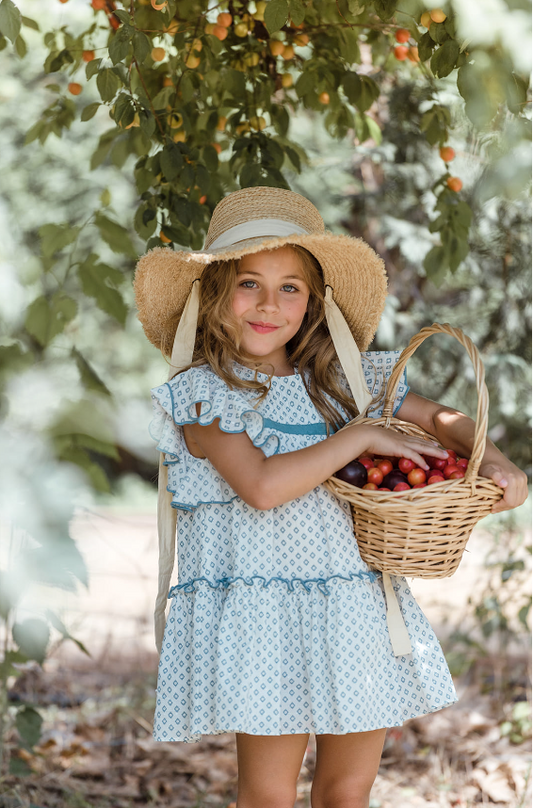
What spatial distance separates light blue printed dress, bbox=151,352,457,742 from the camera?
1.61 m

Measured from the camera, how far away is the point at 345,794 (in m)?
1.73

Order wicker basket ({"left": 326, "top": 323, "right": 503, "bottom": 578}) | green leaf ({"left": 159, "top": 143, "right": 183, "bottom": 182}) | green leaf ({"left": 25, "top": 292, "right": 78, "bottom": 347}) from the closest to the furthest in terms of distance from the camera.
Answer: wicker basket ({"left": 326, "top": 323, "right": 503, "bottom": 578}) → green leaf ({"left": 159, "top": 143, "right": 183, "bottom": 182}) → green leaf ({"left": 25, "top": 292, "right": 78, "bottom": 347})

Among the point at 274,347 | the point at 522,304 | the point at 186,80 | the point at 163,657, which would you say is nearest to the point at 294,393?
the point at 274,347

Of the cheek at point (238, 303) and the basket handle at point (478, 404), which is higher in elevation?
the cheek at point (238, 303)

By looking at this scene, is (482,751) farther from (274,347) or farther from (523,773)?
(274,347)

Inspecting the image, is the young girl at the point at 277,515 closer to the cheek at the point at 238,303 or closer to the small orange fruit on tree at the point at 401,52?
the cheek at the point at 238,303

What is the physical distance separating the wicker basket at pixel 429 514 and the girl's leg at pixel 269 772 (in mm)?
430

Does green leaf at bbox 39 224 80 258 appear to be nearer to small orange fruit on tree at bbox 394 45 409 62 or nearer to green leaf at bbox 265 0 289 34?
green leaf at bbox 265 0 289 34

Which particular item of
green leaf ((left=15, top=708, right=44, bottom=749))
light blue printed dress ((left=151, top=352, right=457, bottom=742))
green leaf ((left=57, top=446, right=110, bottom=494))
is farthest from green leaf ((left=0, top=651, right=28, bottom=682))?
light blue printed dress ((left=151, top=352, right=457, bottom=742))

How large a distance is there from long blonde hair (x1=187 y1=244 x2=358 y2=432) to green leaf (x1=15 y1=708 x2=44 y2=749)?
1347 mm

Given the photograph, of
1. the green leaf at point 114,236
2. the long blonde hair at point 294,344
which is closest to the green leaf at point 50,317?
the green leaf at point 114,236

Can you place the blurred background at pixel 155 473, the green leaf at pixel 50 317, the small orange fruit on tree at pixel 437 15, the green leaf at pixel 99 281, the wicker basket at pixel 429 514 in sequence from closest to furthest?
1. the small orange fruit on tree at pixel 437 15
2. the wicker basket at pixel 429 514
3. the blurred background at pixel 155 473
4. the green leaf at pixel 99 281
5. the green leaf at pixel 50 317

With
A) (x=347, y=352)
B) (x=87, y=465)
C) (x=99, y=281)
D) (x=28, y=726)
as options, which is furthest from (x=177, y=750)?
(x=347, y=352)

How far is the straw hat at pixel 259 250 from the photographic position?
1.82 meters
